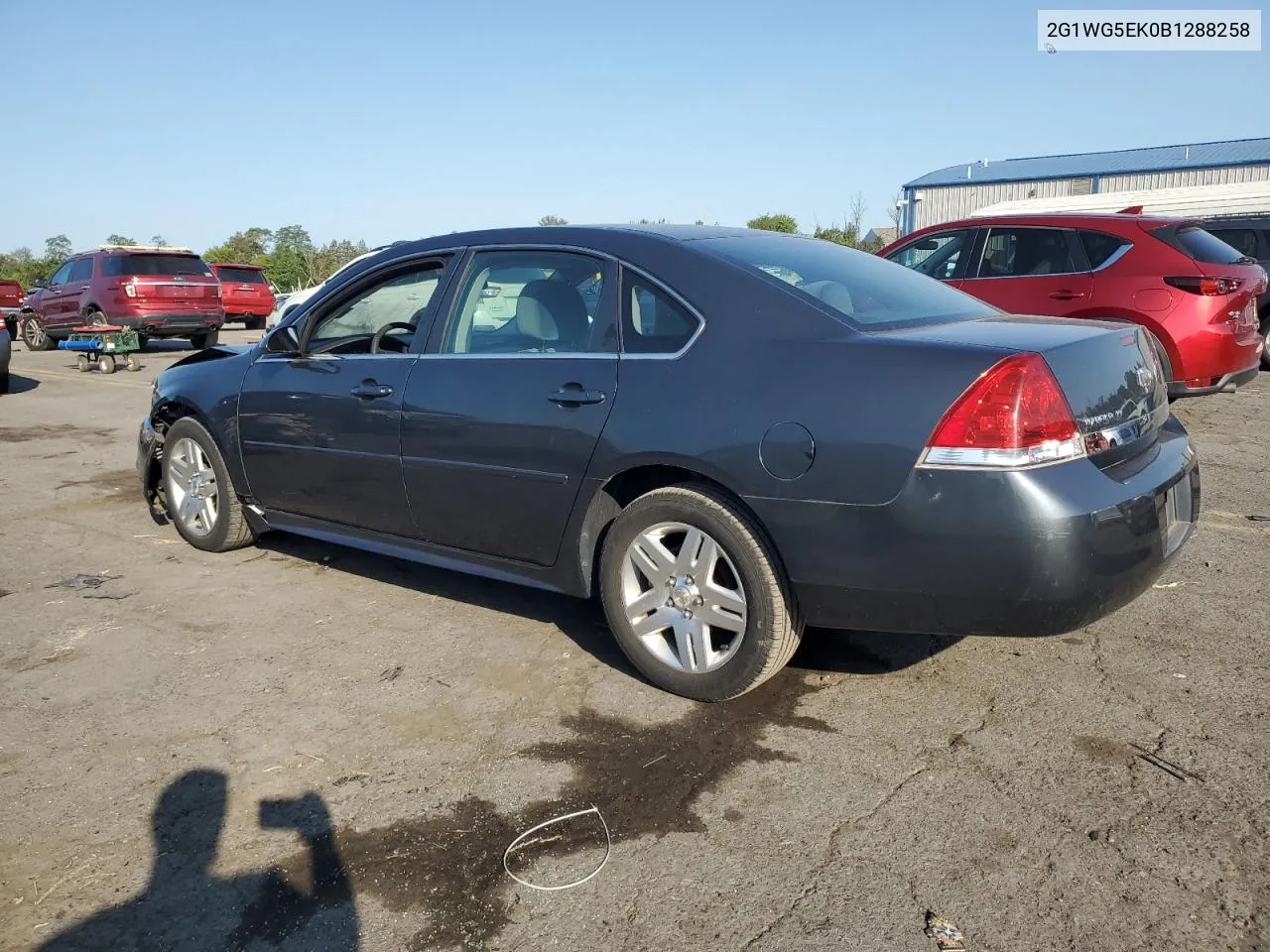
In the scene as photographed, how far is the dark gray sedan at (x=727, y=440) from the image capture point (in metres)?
2.89

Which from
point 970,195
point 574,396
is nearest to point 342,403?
point 574,396

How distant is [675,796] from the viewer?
287 centimetres

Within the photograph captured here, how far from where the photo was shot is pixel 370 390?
430cm

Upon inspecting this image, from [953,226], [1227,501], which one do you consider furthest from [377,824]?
[953,226]

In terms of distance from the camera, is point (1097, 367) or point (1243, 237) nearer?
point (1097, 367)

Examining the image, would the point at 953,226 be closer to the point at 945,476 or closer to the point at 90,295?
the point at 945,476

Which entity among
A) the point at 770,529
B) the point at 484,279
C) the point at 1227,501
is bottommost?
the point at 1227,501

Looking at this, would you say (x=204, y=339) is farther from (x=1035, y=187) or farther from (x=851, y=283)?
(x=1035, y=187)

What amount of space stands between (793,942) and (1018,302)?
22.5ft

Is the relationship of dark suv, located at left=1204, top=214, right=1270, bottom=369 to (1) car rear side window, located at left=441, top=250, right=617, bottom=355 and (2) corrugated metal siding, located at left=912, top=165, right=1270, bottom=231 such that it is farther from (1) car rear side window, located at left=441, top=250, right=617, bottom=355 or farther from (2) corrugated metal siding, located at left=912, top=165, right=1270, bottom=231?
(2) corrugated metal siding, located at left=912, top=165, right=1270, bottom=231

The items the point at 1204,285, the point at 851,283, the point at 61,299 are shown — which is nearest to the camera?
the point at 851,283

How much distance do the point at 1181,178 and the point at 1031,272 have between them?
130 feet

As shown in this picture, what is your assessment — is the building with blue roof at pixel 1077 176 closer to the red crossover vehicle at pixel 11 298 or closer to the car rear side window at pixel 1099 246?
the red crossover vehicle at pixel 11 298

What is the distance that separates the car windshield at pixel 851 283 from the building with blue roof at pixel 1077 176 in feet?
123
